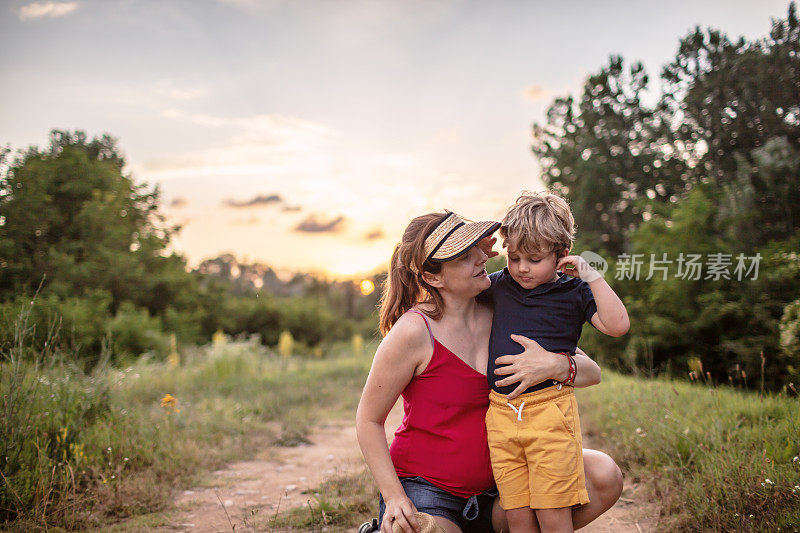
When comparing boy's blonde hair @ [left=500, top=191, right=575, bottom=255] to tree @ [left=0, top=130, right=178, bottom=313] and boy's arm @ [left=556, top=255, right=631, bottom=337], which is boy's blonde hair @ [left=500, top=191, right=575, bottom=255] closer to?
boy's arm @ [left=556, top=255, right=631, bottom=337]

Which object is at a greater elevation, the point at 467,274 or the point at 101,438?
the point at 467,274

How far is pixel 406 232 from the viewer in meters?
2.58

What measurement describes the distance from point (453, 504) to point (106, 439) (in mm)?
3175

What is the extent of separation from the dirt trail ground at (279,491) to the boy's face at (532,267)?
1.91 meters

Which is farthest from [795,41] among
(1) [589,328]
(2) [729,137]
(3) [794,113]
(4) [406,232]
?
(4) [406,232]

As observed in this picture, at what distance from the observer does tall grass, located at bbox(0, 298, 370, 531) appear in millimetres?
3475

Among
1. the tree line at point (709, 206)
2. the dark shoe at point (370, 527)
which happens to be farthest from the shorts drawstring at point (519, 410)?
the tree line at point (709, 206)

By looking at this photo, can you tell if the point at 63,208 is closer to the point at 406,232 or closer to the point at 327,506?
the point at 327,506

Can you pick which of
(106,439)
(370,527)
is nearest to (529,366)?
(370,527)

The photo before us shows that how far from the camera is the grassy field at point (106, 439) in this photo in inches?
137

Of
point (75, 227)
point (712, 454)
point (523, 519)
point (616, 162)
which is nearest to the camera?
point (523, 519)

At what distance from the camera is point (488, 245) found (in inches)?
101

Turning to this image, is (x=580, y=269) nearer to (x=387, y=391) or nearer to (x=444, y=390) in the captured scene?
(x=444, y=390)

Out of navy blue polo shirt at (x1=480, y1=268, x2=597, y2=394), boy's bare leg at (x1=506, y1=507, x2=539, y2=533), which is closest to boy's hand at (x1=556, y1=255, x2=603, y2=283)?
Answer: navy blue polo shirt at (x1=480, y1=268, x2=597, y2=394)
